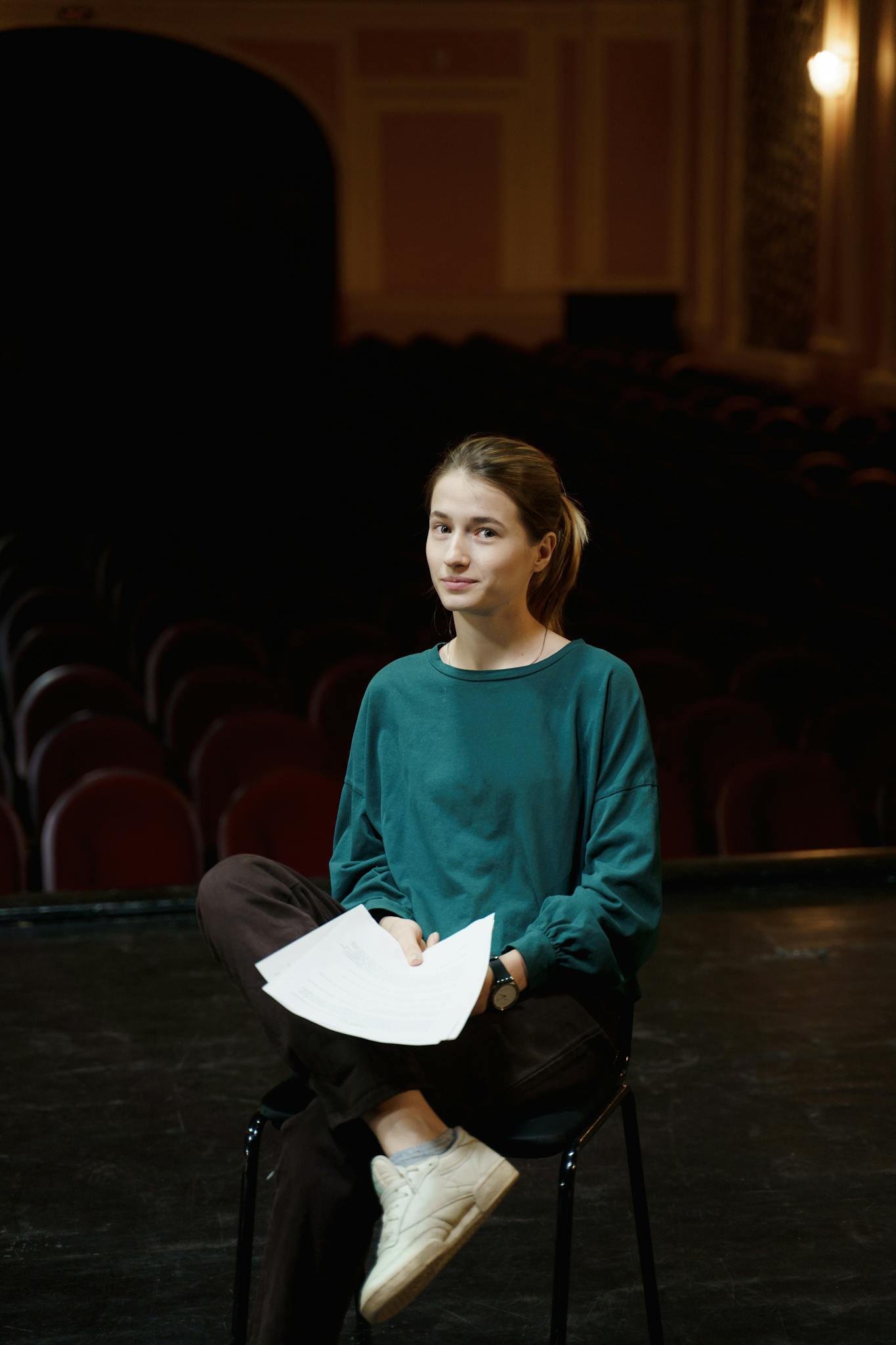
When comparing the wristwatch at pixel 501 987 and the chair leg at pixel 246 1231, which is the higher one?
the wristwatch at pixel 501 987

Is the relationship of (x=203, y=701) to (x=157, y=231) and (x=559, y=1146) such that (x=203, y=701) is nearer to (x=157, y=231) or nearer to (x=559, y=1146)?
(x=559, y=1146)

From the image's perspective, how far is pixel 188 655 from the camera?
3389 mm

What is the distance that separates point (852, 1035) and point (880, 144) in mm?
5640

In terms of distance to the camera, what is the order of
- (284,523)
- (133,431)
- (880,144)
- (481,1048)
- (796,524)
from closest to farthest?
(481,1048)
(796,524)
(284,523)
(880,144)
(133,431)

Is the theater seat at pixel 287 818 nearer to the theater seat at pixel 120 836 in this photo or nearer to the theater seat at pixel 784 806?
the theater seat at pixel 120 836

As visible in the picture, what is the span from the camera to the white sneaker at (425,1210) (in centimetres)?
101

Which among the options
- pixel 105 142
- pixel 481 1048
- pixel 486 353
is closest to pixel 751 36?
pixel 486 353

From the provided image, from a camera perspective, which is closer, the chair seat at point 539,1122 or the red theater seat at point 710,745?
the chair seat at point 539,1122

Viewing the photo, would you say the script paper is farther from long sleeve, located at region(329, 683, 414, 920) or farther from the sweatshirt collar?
the sweatshirt collar

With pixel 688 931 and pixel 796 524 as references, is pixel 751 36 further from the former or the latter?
pixel 688 931

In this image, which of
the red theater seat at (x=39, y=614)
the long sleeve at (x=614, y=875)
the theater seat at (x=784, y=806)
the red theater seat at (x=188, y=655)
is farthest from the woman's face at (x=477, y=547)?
the red theater seat at (x=39, y=614)

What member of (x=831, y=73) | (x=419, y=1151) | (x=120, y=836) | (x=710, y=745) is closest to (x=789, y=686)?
(x=710, y=745)

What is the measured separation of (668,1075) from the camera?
185 cm

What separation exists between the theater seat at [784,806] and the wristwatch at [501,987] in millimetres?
1418
